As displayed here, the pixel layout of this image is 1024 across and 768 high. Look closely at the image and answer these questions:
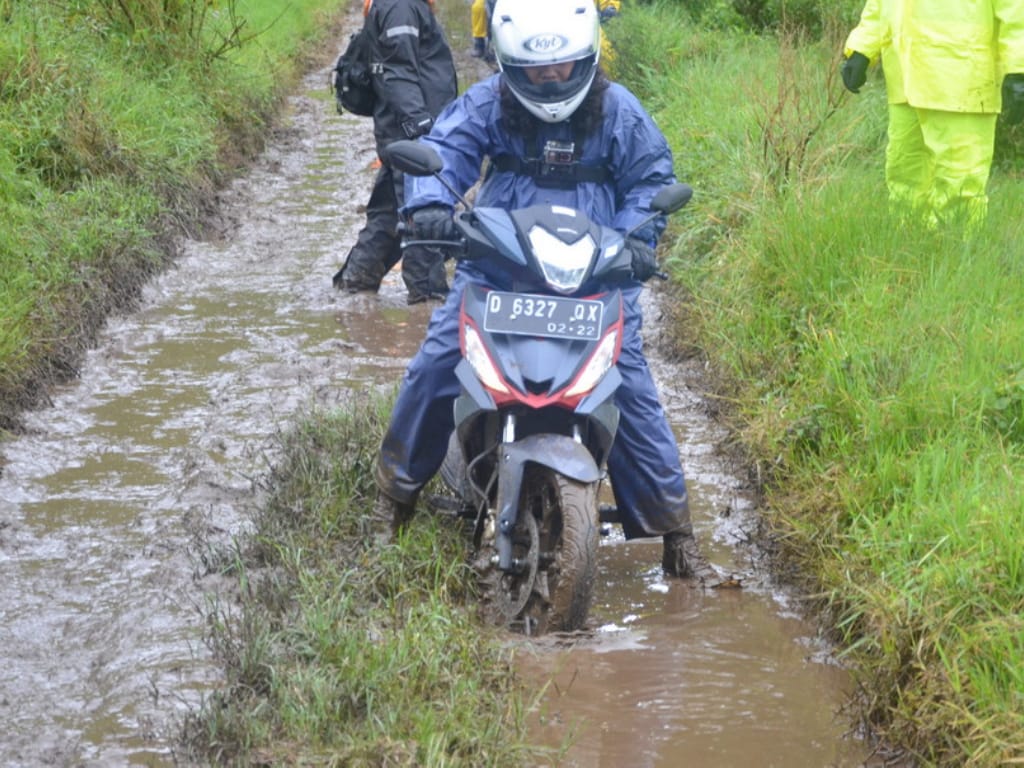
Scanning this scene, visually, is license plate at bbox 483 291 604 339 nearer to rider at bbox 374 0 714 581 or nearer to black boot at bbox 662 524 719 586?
rider at bbox 374 0 714 581

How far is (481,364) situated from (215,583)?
1.25 meters

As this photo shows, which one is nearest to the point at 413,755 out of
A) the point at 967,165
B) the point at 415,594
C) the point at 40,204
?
the point at 415,594

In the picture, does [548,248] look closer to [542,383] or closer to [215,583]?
[542,383]

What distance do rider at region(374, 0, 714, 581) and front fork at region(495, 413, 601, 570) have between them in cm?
51

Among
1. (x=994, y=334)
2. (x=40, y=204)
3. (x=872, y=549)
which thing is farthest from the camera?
(x=40, y=204)

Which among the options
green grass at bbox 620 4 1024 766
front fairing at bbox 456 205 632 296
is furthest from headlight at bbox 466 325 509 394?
green grass at bbox 620 4 1024 766

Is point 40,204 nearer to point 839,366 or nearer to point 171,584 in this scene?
point 171,584

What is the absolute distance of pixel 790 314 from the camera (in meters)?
6.72

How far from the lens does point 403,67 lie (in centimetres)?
859

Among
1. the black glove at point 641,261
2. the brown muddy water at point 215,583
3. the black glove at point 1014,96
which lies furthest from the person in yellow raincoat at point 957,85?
the black glove at point 641,261

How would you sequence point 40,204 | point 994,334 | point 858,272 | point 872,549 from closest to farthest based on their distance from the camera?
point 872,549 < point 994,334 < point 858,272 < point 40,204

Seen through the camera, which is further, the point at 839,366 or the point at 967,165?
the point at 967,165

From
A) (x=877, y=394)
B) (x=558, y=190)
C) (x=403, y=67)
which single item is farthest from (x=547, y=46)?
(x=403, y=67)

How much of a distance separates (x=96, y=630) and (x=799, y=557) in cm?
235
